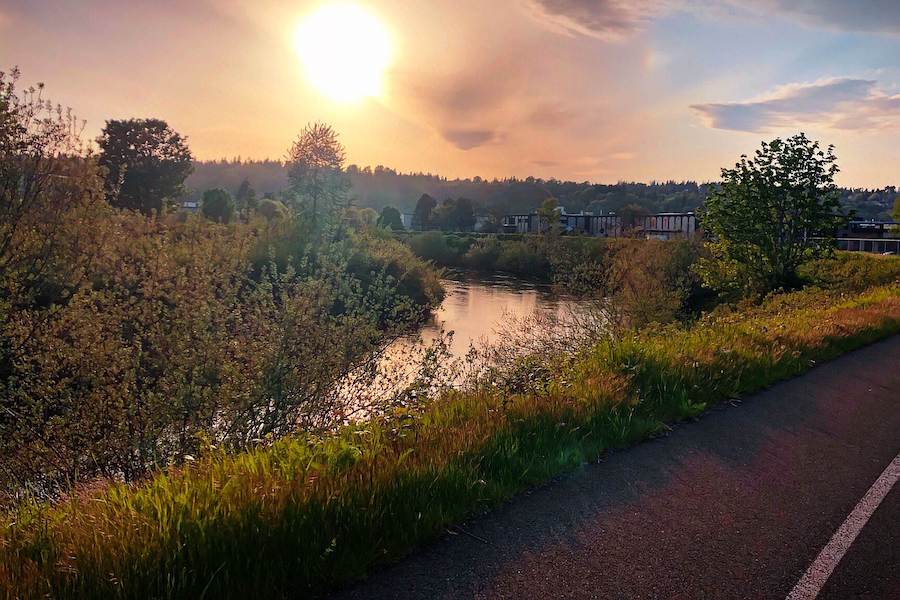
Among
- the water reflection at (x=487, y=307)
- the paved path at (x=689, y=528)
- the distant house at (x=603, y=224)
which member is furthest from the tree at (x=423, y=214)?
the paved path at (x=689, y=528)

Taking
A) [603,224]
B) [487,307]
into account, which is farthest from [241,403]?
[603,224]

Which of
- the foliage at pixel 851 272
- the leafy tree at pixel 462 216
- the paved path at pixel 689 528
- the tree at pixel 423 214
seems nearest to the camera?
the paved path at pixel 689 528

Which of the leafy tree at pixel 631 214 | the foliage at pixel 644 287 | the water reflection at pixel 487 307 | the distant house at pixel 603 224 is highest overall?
the leafy tree at pixel 631 214

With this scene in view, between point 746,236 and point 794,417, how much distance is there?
27451 mm

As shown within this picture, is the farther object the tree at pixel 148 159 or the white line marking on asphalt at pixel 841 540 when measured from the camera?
the tree at pixel 148 159

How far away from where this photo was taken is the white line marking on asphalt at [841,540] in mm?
3785

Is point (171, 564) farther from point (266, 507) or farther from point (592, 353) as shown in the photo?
point (592, 353)

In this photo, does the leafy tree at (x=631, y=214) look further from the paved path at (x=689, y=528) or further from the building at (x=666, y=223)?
the paved path at (x=689, y=528)

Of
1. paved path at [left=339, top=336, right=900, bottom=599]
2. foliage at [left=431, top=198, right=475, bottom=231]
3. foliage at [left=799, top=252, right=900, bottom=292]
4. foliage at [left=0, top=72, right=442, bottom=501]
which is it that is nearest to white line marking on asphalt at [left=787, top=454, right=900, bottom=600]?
paved path at [left=339, top=336, right=900, bottom=599]

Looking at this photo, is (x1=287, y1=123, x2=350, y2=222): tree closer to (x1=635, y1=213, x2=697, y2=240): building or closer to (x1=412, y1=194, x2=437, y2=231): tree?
(x1=635, y1=213, x2=697, y2=240): building

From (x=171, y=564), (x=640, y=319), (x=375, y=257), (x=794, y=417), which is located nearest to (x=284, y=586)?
(x=171, y=564)

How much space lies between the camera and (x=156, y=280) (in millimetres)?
9586

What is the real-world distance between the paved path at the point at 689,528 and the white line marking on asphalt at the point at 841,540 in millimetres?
41

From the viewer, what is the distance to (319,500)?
415cm
